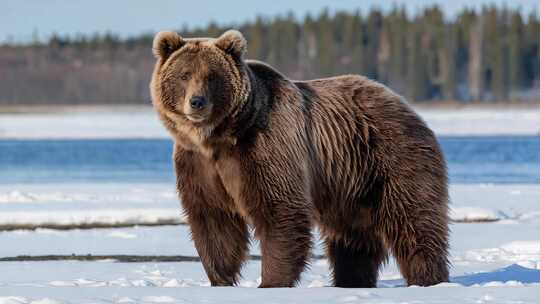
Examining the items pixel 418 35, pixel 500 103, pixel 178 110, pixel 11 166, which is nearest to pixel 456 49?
pixel 418 35

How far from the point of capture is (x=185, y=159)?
23.6 feet

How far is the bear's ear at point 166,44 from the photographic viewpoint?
7035 mm

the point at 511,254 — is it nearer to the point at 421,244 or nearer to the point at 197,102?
the point at 421,244

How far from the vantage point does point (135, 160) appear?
28781mm

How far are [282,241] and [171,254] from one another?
3.35m

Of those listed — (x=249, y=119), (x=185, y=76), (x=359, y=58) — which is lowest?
(x=359, y=58)

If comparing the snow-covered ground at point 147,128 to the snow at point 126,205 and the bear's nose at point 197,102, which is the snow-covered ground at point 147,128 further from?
the bear's nose at point 197,102

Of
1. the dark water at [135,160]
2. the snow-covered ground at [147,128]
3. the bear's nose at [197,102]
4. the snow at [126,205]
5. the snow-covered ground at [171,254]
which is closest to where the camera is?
the snow-covered ground at [171,254]

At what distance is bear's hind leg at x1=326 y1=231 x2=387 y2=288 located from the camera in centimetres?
793

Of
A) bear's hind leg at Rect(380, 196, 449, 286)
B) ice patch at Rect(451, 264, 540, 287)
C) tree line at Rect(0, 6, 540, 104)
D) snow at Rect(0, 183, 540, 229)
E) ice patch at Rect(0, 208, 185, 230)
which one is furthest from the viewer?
tree line at Rect(0, 6, 540, 104)

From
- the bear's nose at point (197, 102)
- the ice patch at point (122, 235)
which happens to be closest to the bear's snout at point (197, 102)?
the bear's nose at point (197, 102)

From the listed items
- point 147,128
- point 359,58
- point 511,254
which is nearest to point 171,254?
point 511,254

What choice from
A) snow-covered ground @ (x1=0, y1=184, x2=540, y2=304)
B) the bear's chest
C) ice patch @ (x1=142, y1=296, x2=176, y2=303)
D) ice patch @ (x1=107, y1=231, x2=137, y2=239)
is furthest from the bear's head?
ice patch @ (x1=107, y1=231, x2=137, y2=239)

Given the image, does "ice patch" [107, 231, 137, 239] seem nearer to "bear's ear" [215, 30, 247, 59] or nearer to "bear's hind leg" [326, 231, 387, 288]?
"bear's hind leg" [326, 231, 387, 288]
